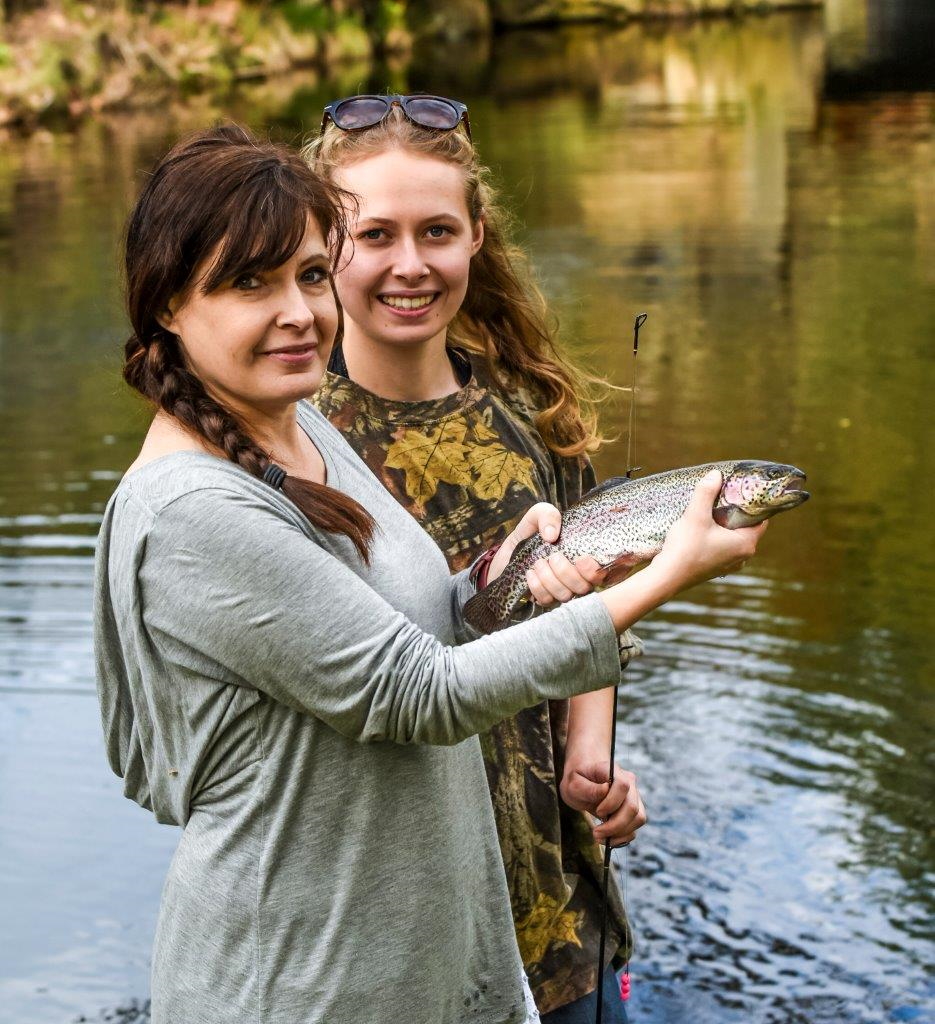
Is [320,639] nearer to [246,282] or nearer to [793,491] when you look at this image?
[246,282]

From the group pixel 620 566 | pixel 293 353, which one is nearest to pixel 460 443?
pixel 620 566

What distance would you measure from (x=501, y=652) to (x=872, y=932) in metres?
3.17

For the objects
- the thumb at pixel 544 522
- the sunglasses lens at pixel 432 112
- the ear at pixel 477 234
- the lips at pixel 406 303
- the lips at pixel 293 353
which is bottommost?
the thumb at pixel 544 522

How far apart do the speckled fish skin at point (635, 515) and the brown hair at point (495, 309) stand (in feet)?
1.83

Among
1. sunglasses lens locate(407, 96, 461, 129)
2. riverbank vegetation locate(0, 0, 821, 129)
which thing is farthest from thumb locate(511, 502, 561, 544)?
riverbank vegetation locate(0, 0, 821, 129)

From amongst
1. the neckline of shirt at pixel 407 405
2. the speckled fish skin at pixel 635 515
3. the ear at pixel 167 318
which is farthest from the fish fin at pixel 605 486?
the ear at pixel 167 318

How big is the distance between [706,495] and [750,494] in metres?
0.11

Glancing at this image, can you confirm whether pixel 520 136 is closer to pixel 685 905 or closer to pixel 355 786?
pixel 685 905

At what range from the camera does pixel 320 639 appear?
1979mm

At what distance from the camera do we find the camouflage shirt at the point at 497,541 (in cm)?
282

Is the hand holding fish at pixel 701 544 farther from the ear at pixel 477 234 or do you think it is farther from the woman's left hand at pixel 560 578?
the ear at pixel 477 234

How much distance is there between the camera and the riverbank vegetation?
106 feet

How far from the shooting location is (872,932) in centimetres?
479

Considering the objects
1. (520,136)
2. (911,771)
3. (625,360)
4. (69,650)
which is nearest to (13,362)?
(625,360)
